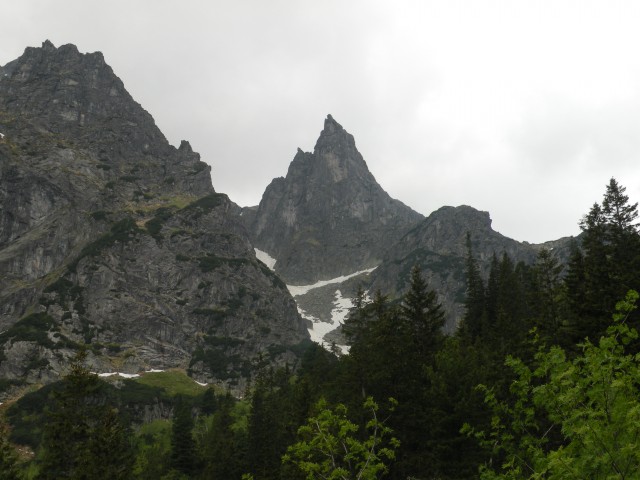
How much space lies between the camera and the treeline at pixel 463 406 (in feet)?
30.7

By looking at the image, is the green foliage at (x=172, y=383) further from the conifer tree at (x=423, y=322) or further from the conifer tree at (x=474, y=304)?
the conifer tree at (x=423, y=322)

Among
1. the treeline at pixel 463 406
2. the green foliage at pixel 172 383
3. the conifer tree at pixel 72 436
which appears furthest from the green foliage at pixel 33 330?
the conifer tree at pixel 72 436

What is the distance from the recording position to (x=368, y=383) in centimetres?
3912

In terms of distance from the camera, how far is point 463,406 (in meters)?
32.4

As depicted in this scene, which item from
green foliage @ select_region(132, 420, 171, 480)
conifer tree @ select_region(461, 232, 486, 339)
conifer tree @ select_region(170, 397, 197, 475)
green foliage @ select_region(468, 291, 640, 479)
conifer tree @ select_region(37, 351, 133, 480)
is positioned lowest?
green foliage @ select_region(132, 420, 171, 480)

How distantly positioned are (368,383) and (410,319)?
38.7ft

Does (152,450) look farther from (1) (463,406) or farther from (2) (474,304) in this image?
(1) (463,406)

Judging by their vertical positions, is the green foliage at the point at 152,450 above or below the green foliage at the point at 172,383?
below

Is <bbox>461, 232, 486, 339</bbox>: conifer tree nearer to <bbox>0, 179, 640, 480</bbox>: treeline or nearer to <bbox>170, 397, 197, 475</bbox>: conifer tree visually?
<bbox>0, 179, 640, 480</bbox>: treeline

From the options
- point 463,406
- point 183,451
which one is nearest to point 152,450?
point 183,451

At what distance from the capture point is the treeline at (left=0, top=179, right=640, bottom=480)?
9367mm

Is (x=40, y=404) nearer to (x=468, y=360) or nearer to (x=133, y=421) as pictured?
(x=133, y=421)

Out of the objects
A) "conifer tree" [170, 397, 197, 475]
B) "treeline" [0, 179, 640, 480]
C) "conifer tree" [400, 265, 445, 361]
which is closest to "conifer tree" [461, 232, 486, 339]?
"treeline" [0, 179, 640, 480]

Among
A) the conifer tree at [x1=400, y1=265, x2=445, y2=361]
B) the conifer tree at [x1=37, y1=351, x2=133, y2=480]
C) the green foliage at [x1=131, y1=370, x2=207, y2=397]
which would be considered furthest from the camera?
the green foliage at [x1=131, y1=370, x2=207, y2=397]
